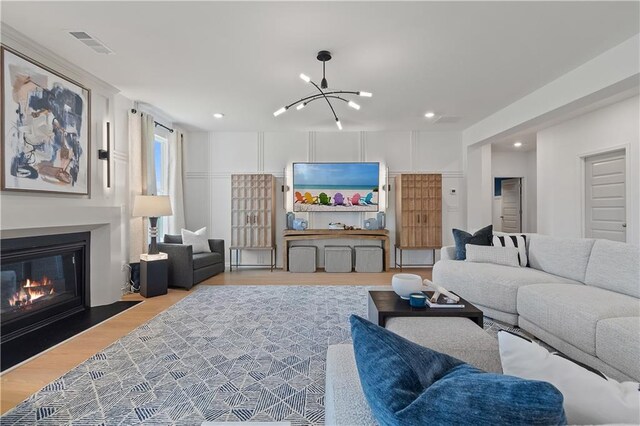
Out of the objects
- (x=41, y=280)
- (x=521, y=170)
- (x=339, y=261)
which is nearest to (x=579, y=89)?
(x=339, y=261)

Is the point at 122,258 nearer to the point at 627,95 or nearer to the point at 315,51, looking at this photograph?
the point at 315,51

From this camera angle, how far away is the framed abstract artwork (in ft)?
8.97

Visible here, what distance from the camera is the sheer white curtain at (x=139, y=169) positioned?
178 inches

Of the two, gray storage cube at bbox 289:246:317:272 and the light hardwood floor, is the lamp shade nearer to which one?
the light hardwood floor

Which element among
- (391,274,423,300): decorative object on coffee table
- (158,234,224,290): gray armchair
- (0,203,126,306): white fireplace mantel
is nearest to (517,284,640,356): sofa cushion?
(391,274,423,300): decorative object on coffee table

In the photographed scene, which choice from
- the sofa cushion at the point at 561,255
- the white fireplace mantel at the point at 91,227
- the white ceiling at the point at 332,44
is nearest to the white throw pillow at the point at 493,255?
the sofa cushion at the point at 561,255

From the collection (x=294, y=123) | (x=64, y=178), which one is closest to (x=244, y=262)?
(x=294, y=123)

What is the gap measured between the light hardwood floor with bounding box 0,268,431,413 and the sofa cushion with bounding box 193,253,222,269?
0.95ft

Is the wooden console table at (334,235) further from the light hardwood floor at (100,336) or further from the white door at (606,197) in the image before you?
the white door at (606,197)

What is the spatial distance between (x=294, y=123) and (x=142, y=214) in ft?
9.76

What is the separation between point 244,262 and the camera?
6.52 meters

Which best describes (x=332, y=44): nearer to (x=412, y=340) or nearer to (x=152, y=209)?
(x=412, y=340)

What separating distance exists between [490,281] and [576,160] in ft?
12.4

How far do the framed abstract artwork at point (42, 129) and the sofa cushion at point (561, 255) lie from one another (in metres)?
5.18
